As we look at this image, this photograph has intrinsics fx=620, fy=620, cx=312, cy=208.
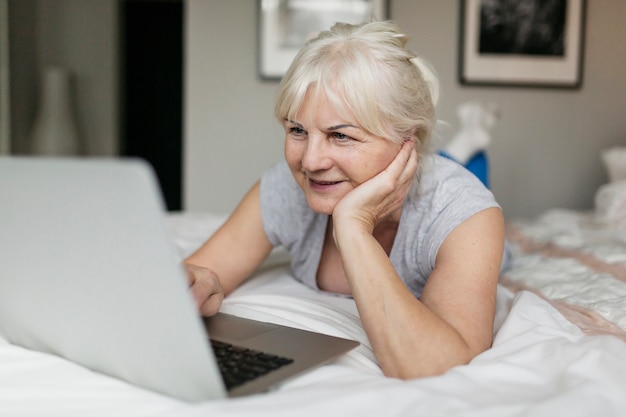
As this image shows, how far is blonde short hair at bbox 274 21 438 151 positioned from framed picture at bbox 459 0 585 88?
80.8 inches

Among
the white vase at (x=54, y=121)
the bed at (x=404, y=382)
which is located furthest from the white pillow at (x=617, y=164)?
the white vase at (x=54, y=121)

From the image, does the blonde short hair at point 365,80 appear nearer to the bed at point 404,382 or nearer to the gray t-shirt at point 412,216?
the gray t-shirt at point 412,216

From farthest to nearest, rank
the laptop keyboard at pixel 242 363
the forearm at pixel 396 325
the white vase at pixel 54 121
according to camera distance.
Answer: the white vase at pixel 54 121 < the forearm at pixel 396 325 < the laptop keyboard at pixel 242 363

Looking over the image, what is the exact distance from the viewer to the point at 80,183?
62cm

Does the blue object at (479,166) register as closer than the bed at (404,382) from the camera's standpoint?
No

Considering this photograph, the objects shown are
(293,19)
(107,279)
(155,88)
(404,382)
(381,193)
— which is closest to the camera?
(107,279)

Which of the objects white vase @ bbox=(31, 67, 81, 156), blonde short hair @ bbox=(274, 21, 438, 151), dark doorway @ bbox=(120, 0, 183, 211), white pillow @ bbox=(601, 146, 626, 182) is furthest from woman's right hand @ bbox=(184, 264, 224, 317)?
dark doorway @ bbox=(120, 0, 183, 211)

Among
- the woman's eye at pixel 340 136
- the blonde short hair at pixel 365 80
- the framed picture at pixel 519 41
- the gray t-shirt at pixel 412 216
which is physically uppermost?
the framed picture at pixel 519 41

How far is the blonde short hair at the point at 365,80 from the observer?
45.0 inches

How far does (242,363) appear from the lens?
82cm

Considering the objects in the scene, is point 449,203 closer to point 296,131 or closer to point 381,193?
point 381,193

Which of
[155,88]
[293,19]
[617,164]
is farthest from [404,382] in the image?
[155,88]

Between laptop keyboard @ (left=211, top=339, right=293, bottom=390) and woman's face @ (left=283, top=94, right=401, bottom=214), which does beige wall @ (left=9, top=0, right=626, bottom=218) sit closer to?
woman's face @ (left=283, top=94, right=401, bottom=214)

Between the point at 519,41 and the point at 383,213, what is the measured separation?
236 cm
